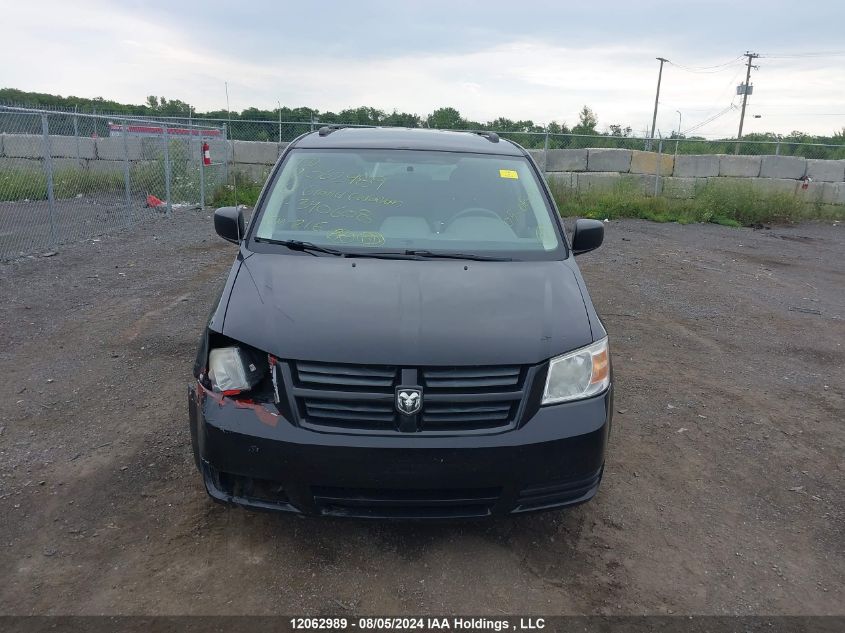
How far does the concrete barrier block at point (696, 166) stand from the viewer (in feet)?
59.4

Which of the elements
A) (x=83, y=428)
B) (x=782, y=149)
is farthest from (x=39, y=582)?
(x=782, y=149)

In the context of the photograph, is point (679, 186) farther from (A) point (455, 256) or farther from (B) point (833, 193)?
(A) point (455, 256)

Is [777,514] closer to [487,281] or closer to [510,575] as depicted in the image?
[510,575]

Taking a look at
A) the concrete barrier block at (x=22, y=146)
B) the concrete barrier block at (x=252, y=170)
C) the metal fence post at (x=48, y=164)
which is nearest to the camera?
the metal fence post at (x=48, y=164)

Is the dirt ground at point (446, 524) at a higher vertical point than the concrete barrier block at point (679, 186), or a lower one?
lower

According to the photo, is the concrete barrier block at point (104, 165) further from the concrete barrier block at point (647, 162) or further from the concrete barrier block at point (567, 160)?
the concrete barrier block at point (647, 162)

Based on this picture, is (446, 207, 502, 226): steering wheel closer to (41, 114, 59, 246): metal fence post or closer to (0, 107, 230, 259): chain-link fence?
(0, 107, 230, 259): chain-link fence

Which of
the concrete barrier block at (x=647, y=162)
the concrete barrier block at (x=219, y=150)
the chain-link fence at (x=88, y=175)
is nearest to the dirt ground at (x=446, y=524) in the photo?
the chain-link fence at (x=88, y=175)

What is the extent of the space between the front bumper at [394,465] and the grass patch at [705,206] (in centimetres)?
1336

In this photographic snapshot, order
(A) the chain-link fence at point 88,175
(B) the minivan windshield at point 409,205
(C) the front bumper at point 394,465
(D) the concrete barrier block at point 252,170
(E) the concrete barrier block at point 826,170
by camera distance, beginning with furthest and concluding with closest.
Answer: (E) the concrete barrier block at point 826,170, (D) the concrete barrier block at point 252,170, (A) the chain-link fence at point 88,175, (B) the minivan windshield at point 409,205, (C) the front bumper at point 394,465

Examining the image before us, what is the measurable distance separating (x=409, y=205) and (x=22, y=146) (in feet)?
46.3

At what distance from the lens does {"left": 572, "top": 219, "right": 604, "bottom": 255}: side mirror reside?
4047mm

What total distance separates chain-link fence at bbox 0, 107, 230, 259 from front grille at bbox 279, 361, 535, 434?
27.4ft

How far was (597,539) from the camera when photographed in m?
3.15
